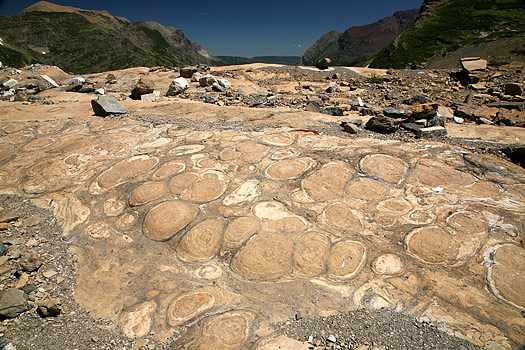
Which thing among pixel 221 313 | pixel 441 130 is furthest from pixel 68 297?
pixel 441 130

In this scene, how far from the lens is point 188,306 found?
7.98 ft

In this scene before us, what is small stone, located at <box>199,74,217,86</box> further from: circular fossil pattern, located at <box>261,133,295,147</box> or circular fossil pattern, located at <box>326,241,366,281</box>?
circular fossil pattern, located at <box>326,241,366,281</box>

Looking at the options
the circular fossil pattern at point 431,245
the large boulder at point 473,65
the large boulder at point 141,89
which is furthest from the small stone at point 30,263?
the large boulder at point 473,65

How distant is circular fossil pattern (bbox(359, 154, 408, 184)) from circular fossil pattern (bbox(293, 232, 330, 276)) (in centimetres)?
140

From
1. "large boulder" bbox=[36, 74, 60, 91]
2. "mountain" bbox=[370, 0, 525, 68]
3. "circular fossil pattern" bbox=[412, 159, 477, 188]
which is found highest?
"mountain" bbox=[370, 0, 525, 68]

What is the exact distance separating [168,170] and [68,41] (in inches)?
3491

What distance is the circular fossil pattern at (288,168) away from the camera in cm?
394

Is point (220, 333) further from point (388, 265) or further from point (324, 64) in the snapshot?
point (324, 64)

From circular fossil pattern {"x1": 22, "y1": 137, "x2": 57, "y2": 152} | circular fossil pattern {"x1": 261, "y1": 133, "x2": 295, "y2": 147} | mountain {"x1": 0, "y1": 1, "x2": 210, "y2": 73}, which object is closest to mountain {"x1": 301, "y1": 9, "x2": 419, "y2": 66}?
mountain {"x1": 0, "y1": 1, "x2": 210, "y2": 73}

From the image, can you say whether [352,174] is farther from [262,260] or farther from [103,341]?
[103,341]

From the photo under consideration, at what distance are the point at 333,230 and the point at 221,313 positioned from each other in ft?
5.03

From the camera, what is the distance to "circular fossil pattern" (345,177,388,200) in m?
3.48

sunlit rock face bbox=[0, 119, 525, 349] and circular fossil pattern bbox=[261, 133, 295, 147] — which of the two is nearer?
sunlit rock face bbox=[0, 119, 525, 349]

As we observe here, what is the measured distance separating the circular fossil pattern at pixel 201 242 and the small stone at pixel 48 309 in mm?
1157
